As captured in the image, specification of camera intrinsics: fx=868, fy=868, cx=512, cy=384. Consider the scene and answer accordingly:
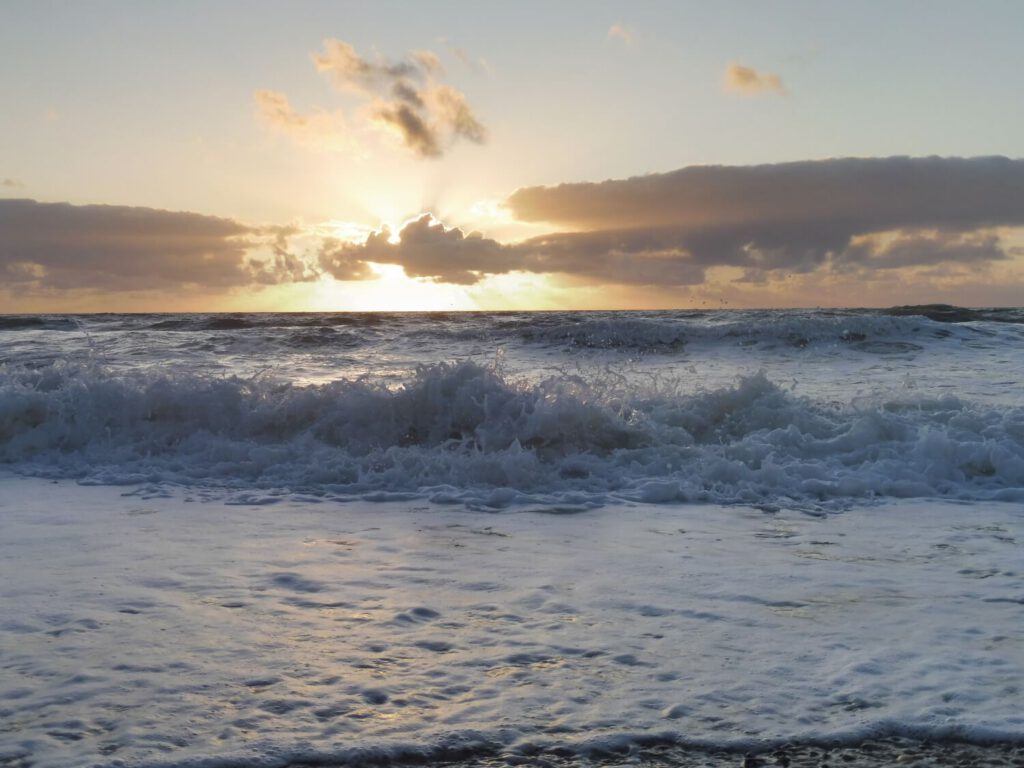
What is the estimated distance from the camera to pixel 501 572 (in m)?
4.80

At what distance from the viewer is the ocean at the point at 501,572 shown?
2.91m

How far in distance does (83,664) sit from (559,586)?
2.23m

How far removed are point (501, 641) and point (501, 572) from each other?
1.11m

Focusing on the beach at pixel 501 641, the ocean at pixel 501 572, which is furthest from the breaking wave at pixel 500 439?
the beach at pixel 501 641

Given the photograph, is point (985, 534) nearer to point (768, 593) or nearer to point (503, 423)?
point (768, 593)

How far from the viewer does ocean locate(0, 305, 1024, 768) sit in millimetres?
2912

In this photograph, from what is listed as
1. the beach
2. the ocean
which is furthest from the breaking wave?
the beach

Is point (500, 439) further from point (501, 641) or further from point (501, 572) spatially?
point (501, 641)

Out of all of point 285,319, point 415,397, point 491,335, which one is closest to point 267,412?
point 415,397

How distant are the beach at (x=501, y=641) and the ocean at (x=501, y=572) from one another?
18mm

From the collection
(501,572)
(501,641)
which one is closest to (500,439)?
(501,572)

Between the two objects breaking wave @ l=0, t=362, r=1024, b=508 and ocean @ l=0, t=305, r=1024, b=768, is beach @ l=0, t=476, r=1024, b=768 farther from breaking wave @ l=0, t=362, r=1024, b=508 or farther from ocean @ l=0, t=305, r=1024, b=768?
breaking wave @ l=0, t=362, r=1024, b=508

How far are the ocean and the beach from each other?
0.02 meters

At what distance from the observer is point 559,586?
4.52 metres
